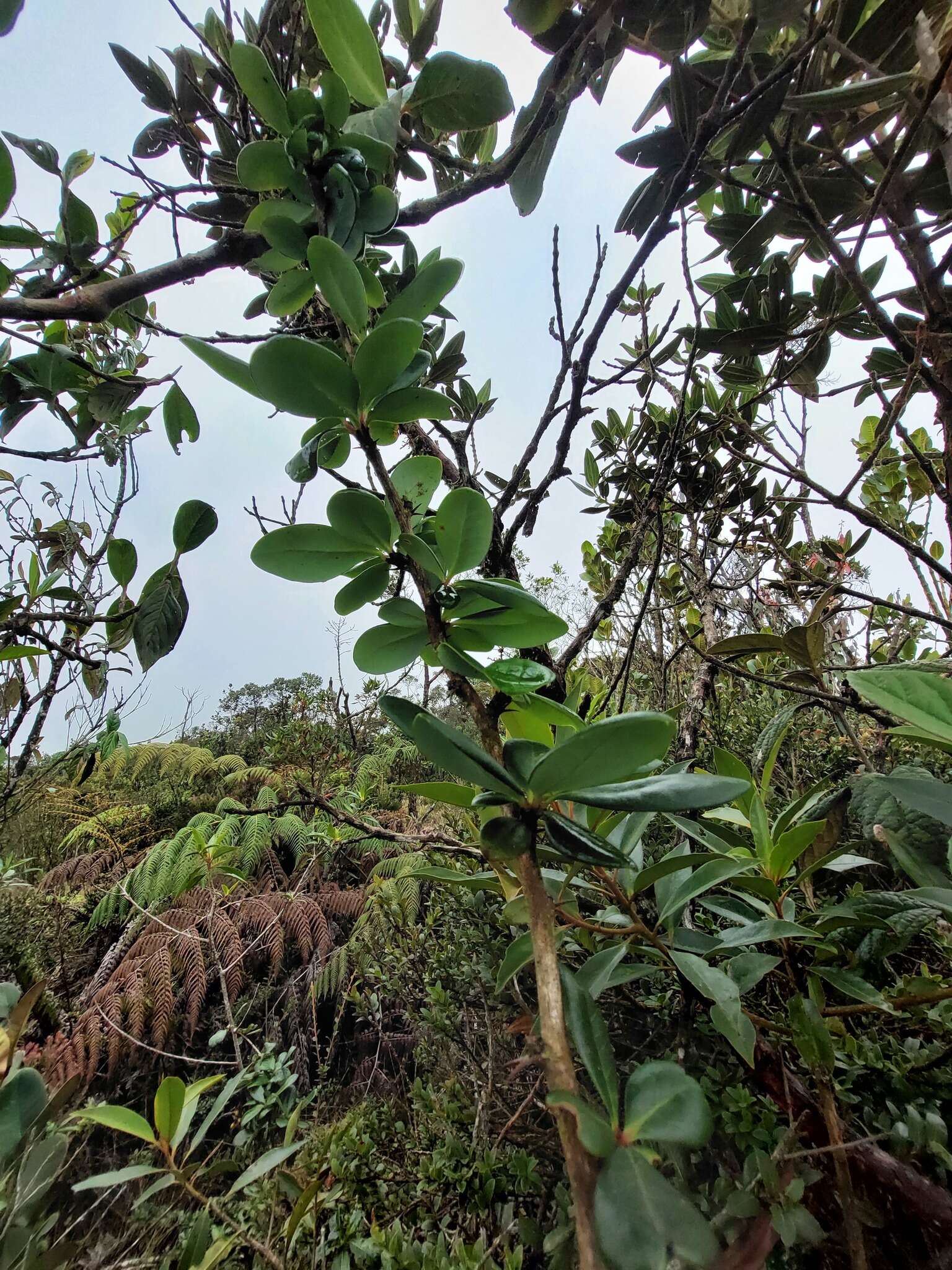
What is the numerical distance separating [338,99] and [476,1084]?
2.72 feet

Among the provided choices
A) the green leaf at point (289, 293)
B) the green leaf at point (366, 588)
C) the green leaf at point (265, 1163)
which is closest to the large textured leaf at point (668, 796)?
the green leaf at point (366, 588)

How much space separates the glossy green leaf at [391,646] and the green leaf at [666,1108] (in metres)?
0.16

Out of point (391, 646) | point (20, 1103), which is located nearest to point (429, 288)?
point (391, 646)

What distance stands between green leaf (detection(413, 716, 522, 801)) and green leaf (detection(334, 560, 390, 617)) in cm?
8

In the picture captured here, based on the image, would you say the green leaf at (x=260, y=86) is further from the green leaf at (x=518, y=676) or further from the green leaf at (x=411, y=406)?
the green leaf at (x=518, y=676)

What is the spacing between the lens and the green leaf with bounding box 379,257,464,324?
215mm

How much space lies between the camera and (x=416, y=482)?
0.26 metres

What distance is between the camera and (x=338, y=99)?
0.25m

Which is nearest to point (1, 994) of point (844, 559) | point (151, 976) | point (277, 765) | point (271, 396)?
point (271, 396)

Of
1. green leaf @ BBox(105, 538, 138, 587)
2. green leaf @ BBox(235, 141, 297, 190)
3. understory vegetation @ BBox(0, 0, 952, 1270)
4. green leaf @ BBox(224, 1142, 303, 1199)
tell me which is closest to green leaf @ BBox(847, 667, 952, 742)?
understory vegetation @ BBox(0, 0, 952, 1270)

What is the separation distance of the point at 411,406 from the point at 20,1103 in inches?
18.0

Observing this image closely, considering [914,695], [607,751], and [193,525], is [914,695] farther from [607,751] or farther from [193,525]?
[193,525]

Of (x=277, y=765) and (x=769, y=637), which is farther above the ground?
(x=277, y=765)

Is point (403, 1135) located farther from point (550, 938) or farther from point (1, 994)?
point (550, 938)
